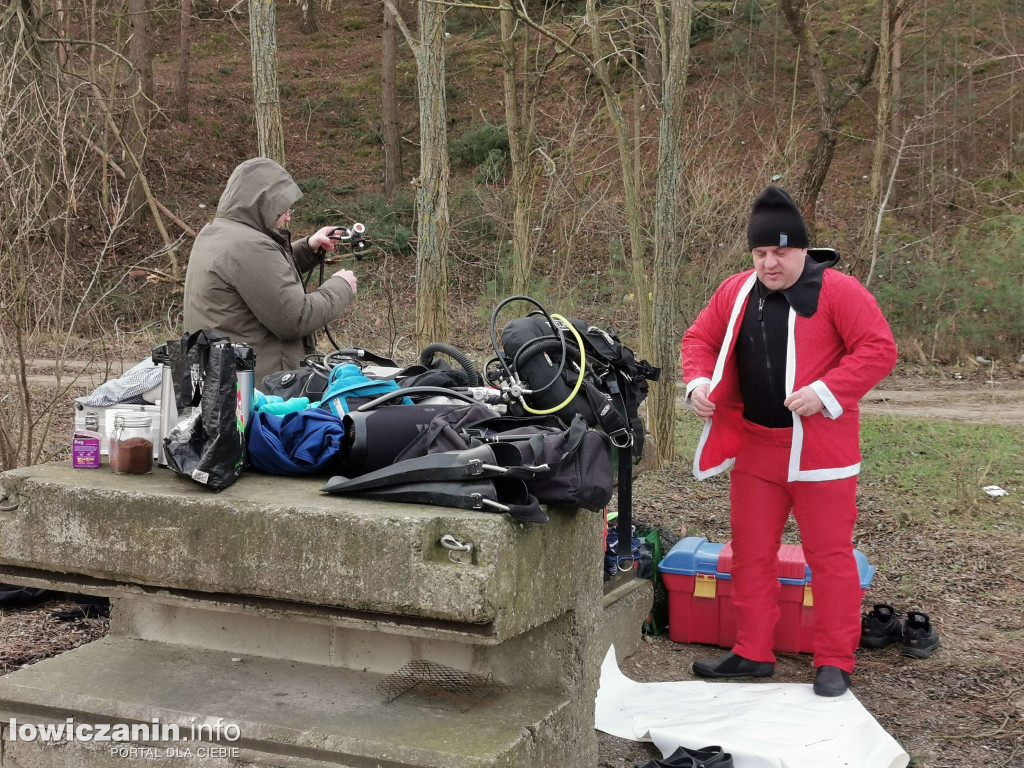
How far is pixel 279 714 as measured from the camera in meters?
3.23

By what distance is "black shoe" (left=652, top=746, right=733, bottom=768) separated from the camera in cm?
362

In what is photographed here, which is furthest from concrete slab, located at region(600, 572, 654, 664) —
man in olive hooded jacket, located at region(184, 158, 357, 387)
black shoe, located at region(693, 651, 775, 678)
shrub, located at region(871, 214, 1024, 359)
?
shrub, located at region(871, 214, 1024, 359)

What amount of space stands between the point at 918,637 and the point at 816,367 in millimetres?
1579

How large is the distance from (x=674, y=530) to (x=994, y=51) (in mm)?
20977

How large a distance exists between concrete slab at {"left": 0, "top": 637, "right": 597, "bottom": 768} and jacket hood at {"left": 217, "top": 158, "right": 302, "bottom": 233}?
1913 mm

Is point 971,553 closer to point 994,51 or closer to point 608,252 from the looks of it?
point 608,252

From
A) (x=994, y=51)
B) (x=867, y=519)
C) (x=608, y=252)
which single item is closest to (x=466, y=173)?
(x=608, y=252)

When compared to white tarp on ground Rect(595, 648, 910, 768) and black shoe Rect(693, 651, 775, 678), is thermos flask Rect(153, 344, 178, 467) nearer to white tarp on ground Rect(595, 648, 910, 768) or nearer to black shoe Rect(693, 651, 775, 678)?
white tarp on ground Rect(595, 648, 910, 768)

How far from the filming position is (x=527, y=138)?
11.0 m

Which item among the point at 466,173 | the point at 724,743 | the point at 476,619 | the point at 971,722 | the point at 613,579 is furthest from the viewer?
the point at 466,173

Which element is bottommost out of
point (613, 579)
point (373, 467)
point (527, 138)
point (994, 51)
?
point (613, 579)

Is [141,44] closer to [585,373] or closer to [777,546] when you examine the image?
[585,373]

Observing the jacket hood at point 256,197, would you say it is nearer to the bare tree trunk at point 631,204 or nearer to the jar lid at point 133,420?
the jar lid at point 133,420

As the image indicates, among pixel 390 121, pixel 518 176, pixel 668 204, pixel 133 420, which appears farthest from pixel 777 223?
pixel 390 121
